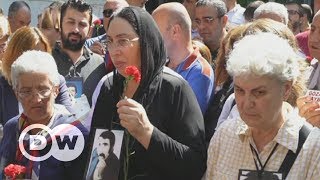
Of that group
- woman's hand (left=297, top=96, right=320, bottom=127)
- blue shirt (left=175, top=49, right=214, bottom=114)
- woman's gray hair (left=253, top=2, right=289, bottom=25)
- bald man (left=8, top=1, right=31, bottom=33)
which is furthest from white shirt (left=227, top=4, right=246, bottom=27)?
woman's hand (left=297, top=96, right=320, bottom=127)

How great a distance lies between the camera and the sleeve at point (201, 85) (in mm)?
4285

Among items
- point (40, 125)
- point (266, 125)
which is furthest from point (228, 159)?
point (40, 125)

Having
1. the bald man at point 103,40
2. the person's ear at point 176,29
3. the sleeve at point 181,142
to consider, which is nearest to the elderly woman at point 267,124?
the sleeve at point 181,142

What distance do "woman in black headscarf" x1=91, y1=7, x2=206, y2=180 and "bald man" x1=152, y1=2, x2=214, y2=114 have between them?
3.24ft

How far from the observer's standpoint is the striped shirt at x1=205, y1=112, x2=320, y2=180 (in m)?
2.68

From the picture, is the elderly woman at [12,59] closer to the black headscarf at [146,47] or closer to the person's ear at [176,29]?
the person's ear at [176,29]

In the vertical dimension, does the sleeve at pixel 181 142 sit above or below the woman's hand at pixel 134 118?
below

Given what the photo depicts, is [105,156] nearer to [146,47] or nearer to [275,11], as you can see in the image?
[146,47]

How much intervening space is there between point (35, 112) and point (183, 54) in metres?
1.48

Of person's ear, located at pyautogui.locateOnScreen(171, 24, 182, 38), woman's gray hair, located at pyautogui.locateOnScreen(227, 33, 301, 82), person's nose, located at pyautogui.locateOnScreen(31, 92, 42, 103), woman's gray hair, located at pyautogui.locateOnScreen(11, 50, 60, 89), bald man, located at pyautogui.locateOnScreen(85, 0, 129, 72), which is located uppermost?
woman's gray hair, located at pyautogui.locateOnScreen(227, 33, 301, 82)

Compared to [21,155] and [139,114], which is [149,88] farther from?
[21,155]

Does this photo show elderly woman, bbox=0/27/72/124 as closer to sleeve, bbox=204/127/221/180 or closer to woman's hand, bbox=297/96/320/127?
sleeve, bbox=204/127/221/180

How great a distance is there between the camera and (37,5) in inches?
416

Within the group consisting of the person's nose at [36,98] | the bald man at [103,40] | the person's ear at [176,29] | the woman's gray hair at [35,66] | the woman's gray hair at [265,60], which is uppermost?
the woman's gray hair at [265,60]
